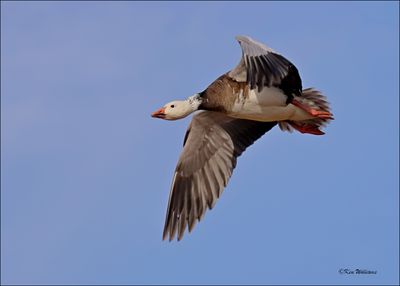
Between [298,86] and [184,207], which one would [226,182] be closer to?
[184,207]

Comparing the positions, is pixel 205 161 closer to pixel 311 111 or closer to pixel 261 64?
pixel 311 111

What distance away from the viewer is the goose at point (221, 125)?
34.3 feet

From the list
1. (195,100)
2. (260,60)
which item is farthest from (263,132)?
(260,60)


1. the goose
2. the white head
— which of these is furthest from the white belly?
the white head

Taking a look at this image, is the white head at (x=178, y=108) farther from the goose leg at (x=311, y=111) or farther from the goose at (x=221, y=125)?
the goose leg at (x=311, y=111)

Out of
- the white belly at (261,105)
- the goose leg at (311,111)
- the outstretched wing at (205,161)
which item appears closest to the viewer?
the white belly at (261,105)

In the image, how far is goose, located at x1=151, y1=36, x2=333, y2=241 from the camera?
10.5m

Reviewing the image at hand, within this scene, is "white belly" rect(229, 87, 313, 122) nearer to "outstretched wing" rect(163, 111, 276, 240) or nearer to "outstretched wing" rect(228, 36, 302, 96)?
"outstretched wing" rect(228, 36, 302, 96)

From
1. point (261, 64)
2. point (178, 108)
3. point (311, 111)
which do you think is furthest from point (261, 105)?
point (261, 64)

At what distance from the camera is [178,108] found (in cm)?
1093

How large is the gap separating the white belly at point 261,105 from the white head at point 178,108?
447mm

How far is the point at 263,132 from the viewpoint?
454 inches

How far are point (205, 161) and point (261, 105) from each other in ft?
4.67

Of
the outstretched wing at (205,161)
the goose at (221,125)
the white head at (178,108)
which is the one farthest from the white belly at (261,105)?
the outstretched wing at (205,161)
